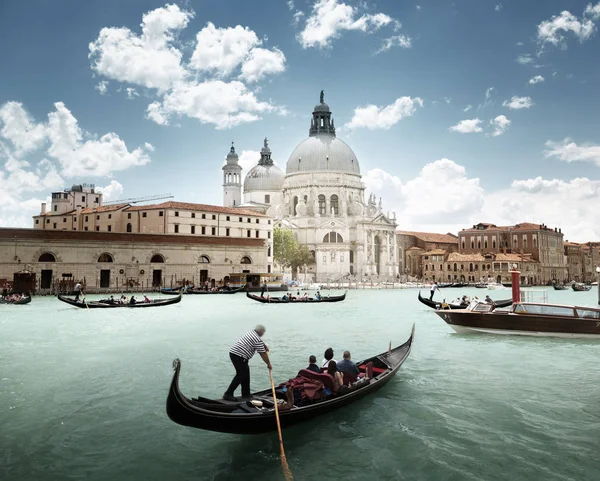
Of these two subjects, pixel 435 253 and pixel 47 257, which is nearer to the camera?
pixel 47 257

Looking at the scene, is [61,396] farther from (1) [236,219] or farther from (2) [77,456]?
(1) [236,219]

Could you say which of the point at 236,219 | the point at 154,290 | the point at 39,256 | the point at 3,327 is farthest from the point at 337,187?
the point at 3,327

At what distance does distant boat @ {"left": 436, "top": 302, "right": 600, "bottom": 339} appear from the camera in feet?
52.9

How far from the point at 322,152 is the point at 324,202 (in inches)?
278

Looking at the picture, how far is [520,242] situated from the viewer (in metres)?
75.8

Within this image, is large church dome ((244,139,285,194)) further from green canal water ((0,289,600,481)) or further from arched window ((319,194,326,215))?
green canal water ((0,289,600,481))

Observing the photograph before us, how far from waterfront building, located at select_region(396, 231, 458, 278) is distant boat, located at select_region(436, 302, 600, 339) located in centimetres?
6246

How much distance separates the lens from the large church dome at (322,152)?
72750 millimetres

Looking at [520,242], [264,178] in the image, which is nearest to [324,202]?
[264,178]

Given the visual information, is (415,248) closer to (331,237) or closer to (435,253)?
(435,253)

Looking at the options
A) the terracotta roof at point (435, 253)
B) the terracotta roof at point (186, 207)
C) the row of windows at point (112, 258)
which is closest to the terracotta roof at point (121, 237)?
the row of windows at point (112, 258)

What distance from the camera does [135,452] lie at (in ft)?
23.1

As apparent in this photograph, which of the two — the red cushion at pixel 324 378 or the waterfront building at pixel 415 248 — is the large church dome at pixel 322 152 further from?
the red cushion at pixel 324 378

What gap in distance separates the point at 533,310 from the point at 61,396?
13659mm
